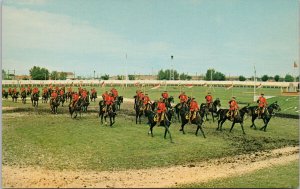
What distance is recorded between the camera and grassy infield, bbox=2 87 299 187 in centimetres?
1323

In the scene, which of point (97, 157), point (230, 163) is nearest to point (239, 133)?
point (230, 163)

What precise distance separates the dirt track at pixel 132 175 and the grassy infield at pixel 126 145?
1.91 ft

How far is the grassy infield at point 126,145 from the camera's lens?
43.4 ft

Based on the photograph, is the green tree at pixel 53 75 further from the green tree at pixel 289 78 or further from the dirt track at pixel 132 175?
the dirt track at pixel 132 175

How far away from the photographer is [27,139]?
17531mm

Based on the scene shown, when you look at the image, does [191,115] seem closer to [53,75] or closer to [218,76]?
[53,75]

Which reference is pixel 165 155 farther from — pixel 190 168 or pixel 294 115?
pixel 294 115

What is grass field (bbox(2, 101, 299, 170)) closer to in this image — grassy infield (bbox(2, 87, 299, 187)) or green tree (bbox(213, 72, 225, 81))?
grassy infield (bbox(2, 87, 299, 187))

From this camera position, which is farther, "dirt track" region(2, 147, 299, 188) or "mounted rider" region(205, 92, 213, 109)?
"mounted rider" region(205, 92, 213, 109)

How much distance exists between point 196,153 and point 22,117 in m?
16.4

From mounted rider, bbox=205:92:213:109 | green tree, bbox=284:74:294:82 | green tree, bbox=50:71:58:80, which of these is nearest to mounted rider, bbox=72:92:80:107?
mounted rider, bbox=205:92:213:109

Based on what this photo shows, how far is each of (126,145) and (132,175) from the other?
14.4 ft

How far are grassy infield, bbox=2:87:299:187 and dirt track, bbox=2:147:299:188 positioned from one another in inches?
22.9

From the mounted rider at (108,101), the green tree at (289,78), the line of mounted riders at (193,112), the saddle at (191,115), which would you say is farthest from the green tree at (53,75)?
the saddle at (191,115)
